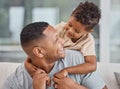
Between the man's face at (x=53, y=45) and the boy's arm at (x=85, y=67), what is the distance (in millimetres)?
116

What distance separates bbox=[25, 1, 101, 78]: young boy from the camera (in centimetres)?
175

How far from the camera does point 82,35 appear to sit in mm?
1888

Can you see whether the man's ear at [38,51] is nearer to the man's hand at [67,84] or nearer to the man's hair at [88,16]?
the man's hand at [67,84]

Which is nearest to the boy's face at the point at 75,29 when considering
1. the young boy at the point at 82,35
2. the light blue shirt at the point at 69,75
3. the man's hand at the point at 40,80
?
the young boy at the point at 82,35

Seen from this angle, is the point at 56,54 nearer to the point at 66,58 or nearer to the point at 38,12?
the point at 66,58

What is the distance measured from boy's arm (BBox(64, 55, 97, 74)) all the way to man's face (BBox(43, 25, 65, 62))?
4.6 inches

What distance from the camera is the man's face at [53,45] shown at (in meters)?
1.66

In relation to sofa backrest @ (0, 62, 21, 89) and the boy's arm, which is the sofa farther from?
the boy's arm

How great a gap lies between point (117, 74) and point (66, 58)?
0.75m

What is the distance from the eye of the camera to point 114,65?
8.42 ft

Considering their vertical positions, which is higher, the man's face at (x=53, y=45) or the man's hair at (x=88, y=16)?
the man's hair at (x=88, y=16)

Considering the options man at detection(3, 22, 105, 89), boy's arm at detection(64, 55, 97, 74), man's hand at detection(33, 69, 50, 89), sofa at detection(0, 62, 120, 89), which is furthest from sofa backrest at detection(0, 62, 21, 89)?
boy's arm at detection(64, 55, 97, 74)

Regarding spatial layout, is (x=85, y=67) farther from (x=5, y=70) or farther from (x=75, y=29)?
(x=5, y=70)

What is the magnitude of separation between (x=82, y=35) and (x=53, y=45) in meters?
0.31
